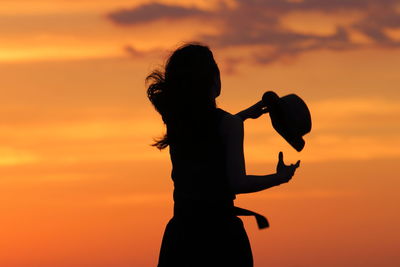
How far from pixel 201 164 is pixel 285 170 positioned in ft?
2.25

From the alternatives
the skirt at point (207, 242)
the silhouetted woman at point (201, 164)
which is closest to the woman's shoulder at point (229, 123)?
the silhouetted woman at point (201, 164)

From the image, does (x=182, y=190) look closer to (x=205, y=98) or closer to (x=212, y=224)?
(x=212, y=224)

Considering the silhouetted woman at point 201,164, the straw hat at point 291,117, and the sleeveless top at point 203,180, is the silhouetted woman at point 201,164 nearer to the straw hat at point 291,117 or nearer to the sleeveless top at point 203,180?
the sleeveless top at point 203,180

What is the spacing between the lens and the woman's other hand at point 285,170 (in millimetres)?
6066

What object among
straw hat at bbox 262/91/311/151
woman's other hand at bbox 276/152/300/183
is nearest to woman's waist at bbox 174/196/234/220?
woman's other hand at bbox 276/152/300/183

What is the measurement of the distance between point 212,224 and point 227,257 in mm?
286

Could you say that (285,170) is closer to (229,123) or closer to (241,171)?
(241,171)

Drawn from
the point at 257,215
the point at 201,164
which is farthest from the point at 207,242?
the point at 201,164

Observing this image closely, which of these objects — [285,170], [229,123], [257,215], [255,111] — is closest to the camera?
[285,170]

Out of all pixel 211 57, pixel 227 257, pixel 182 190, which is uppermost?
pixel 211 57

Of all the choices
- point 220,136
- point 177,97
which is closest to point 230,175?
point 220,136

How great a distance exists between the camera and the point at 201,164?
6379mm

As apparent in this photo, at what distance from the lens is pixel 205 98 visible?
6328 mm

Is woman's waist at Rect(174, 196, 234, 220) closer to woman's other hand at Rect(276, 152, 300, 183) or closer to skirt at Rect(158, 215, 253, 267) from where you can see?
skirt at Rect(158, 215, 253, 267)
